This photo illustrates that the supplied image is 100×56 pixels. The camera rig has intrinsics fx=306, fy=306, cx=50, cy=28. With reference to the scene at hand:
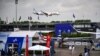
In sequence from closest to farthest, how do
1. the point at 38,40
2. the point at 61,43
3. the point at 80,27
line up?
the point at 38,40 < the point at 61,43 < the point at 80,27

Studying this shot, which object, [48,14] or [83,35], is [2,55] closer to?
[83,35]

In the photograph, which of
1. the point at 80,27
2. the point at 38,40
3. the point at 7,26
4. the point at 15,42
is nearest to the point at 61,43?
the point at 38,40

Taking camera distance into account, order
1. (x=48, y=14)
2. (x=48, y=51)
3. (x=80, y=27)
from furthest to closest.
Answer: (x=80, y=27) → (x=48, y=14) → (x=48, y=51)

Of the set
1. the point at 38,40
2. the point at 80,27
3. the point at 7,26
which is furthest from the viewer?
the point at 7,26

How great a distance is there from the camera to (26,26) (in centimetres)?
14588

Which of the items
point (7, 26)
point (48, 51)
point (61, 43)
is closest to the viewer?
point (48, 51)

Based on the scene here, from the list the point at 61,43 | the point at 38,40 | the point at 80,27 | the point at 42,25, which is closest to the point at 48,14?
the point at 80,27

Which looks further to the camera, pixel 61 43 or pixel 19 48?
pixel 61 43

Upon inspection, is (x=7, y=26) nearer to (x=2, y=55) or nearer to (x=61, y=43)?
(x=61, y=43)

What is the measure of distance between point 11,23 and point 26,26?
7.32 metres

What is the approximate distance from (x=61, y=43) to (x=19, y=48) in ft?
80.2

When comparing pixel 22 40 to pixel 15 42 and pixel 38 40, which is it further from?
pixel 38 40

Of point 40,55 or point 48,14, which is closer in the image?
point 40,55

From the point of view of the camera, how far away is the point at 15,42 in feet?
128
